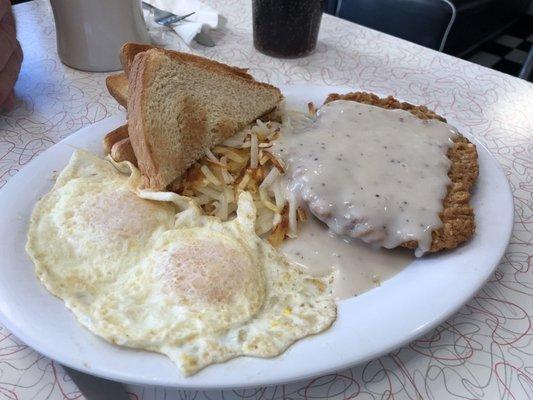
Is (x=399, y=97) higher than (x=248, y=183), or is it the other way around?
(x=248, y=183)

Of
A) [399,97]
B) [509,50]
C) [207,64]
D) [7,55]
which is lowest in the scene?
[509,50]

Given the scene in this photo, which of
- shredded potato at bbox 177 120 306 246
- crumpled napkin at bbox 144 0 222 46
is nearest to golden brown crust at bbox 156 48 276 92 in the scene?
shredded potato at bbox 177 120 306 246

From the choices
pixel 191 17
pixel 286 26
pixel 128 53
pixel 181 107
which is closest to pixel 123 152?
pixel 181 107

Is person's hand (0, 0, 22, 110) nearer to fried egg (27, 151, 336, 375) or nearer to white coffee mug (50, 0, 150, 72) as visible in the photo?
white coffee mug (50, 0, 150, 72)

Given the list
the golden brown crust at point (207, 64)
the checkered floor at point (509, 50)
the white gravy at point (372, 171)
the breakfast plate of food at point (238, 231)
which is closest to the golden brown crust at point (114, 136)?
the breakfast plate of food at point (238, 231)

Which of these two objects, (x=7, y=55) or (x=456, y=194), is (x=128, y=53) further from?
(x=456, y=194)

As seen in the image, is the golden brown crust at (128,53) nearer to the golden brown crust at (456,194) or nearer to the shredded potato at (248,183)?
the shredded potato at (248,183)
